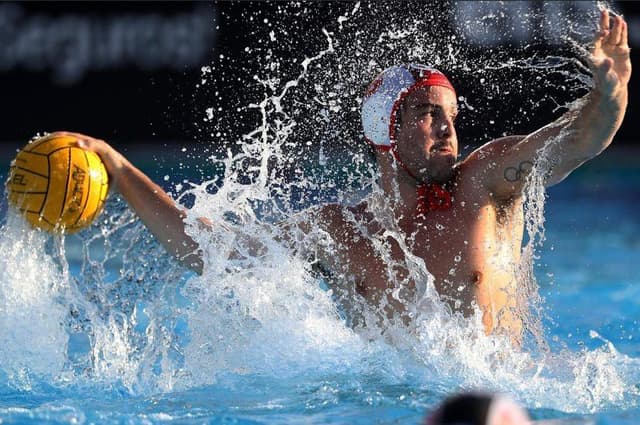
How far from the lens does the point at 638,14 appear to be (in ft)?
32.2

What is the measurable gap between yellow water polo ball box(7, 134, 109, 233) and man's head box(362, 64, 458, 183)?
0.89 metres

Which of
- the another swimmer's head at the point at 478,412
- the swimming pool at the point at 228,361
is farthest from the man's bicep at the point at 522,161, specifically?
the another swimmer's head at the point at 478,412

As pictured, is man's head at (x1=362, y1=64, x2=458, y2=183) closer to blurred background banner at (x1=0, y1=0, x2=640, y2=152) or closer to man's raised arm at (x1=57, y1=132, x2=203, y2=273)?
man's raised arm at (x1=57, y1=132, x2=203, y2=273)

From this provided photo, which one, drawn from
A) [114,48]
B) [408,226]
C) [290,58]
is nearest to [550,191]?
[290,58]

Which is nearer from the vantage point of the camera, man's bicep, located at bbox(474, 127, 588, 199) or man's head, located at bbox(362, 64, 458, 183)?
man's bicep, located at bbox(474, 127, 588, 199)

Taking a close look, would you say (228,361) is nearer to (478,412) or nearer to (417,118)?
(417,118)

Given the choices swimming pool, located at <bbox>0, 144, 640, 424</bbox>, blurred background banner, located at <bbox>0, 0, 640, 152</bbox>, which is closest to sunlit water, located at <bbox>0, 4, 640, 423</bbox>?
swimming pool, located at <bbox>0, 144, 640, 424</bbox>

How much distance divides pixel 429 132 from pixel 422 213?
0.88 ft

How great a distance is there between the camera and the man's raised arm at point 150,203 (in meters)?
3.13

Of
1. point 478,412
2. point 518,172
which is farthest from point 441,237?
point 478,412

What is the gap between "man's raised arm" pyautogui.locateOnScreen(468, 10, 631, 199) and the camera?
2764 mm

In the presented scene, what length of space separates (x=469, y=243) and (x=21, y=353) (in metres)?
1.49

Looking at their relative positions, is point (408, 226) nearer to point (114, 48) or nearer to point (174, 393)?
point (174, 393)

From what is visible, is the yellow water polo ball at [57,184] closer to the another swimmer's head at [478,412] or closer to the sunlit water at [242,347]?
the sunlit water at [242,347]
